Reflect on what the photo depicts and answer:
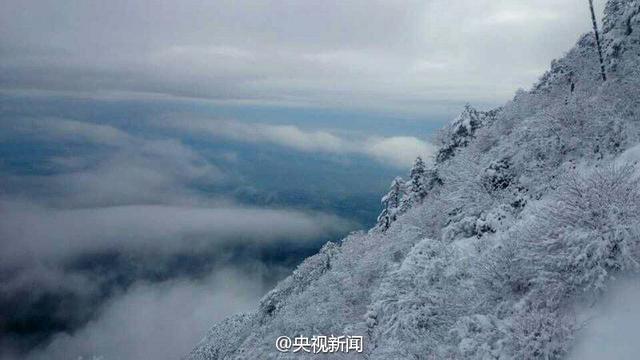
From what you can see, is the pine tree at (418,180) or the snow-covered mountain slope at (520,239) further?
the pine tree at (418,180)

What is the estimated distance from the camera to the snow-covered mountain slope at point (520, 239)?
1104 centimetres

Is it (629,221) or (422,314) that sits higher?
(629,221)

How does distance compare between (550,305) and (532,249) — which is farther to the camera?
(532,249)

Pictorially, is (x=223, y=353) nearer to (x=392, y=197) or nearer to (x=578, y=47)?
(x=392, y=197)

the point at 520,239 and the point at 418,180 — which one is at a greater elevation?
the point at 520,239

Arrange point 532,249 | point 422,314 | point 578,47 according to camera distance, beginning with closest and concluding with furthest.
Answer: point 532,249 < point 422,314 < point 578,47

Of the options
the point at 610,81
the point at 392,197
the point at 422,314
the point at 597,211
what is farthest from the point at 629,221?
the point at 392,197

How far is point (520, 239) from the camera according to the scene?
13.7 m

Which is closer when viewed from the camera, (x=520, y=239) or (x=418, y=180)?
(x=520, y=239)

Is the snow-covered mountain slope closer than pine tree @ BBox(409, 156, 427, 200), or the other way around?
the snow-covered mountain slope

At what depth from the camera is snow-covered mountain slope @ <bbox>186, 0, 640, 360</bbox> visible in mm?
11039

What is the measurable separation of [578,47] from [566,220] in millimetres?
31503

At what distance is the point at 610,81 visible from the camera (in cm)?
2556

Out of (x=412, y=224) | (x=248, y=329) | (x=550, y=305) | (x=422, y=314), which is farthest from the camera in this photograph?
(x=248, y=329)
